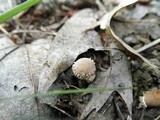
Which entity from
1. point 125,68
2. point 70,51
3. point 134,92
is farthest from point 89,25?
point 134,92

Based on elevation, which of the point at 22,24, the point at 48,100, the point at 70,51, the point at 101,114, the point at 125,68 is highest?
the point at 22,24

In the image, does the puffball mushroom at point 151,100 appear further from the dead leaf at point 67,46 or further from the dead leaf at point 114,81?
the dead leaf at point 67,46

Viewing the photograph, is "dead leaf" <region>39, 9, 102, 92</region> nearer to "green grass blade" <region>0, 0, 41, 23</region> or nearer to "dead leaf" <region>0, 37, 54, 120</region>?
"dead leaf" <region>0, 37, 54, 120</region>

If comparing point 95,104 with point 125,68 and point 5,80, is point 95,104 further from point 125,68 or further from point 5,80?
point 5,80

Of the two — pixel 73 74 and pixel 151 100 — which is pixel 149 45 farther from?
pixel 73 74

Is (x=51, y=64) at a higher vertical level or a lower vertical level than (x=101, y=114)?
higher

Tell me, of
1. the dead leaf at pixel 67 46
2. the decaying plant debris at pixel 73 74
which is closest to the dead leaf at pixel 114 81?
the decaying plant debris at pixel 73 74

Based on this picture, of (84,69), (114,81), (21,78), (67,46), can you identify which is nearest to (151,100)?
(114,81)

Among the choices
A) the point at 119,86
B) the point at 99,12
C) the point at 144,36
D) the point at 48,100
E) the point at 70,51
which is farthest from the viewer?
the point at 99,12
